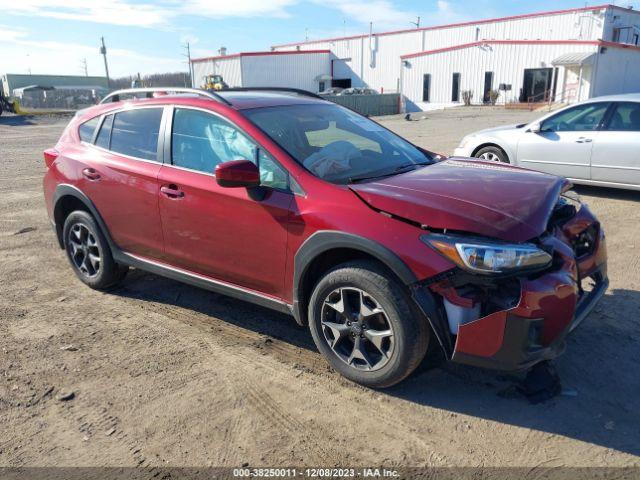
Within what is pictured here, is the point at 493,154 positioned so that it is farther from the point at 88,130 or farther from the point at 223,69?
the point at 223,69

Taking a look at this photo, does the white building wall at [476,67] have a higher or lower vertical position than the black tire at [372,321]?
higher

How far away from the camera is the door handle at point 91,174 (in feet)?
15.0

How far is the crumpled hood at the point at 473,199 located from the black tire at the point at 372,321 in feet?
1.32

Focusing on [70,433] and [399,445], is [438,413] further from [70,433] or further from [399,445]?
[70,433]

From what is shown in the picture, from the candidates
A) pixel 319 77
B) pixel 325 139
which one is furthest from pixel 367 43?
pixel 325 139

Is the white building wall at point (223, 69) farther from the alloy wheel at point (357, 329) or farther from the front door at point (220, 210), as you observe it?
the alloy wheel at point (357, 329)

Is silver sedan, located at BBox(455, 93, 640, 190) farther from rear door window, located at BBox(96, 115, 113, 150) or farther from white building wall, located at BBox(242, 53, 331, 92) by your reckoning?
white building wall, located at BBox(242, 53, 331, 92)

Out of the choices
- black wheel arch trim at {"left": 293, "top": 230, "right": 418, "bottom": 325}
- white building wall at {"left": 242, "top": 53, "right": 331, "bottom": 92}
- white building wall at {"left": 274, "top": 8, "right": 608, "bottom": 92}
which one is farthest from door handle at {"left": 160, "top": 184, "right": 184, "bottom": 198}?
white building wall at {"left": 242, "top": 53, "right": 331, "bottom": 92}

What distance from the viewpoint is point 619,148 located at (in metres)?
7.33

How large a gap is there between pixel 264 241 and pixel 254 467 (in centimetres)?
142

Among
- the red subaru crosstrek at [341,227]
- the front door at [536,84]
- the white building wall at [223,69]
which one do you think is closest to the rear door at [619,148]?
the red subaru crosstrek at [341,227]

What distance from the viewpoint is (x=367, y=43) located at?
52844 mm

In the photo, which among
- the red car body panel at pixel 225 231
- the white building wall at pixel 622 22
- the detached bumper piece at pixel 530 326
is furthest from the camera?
the white building wall at pixel 622 22

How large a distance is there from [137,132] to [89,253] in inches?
52.1
